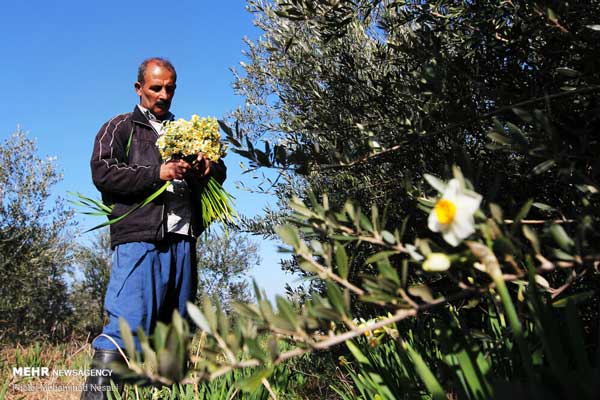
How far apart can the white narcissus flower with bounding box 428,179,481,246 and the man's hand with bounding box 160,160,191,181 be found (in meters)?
2.07

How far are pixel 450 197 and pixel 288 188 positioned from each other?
10.3 ft

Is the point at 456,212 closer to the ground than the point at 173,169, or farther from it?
closer to the ground

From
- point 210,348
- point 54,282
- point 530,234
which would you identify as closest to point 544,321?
point 530,234

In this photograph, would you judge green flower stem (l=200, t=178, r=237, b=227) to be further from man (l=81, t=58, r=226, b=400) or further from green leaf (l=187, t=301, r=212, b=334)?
green leaf (l=187, t=301, r=212, b=334)

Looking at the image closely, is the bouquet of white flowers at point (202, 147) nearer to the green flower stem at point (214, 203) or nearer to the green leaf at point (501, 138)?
the green flower stem at point (214, 203)

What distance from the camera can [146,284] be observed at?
279 cm

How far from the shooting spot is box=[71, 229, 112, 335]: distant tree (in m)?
13.9

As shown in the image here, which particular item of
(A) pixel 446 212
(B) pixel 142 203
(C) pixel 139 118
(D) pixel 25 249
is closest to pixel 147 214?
(B) pixel 142 203

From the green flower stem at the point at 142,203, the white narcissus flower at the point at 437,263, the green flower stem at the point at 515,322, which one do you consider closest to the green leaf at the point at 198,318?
the white narcissus flower at the point at 437,263

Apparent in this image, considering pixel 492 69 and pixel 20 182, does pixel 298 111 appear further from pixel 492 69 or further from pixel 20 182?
pixel 20 182

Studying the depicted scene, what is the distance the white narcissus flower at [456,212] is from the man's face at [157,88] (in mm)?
2695

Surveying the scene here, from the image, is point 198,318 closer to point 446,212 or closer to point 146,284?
point 446,212

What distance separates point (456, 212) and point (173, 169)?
2.12m

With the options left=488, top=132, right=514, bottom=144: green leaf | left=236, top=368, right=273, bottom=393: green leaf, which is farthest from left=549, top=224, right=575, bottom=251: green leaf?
left=236, top=368, right=273, bottom=393: green leaf
